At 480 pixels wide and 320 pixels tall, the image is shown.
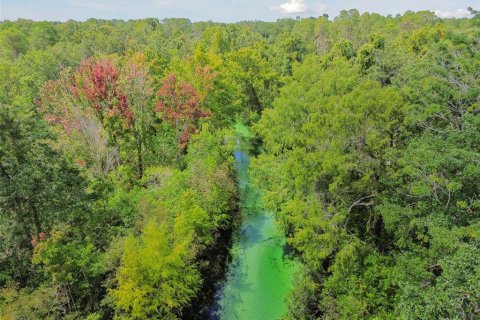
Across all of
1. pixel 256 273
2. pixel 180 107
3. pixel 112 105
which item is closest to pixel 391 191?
pixel 256 273

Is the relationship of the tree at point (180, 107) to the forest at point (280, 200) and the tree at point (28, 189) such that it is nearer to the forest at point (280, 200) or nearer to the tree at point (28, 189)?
the forest at point (280, 200)

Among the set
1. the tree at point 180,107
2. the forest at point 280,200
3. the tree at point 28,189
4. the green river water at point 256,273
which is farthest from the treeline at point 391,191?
the tree at point 28,189

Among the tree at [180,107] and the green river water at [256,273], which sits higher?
the tree at [180,107]

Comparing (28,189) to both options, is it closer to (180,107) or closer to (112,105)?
(112,105)

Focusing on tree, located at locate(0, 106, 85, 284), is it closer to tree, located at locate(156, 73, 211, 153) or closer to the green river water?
the green river water

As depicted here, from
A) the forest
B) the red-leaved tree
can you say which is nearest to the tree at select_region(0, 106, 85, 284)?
the forest

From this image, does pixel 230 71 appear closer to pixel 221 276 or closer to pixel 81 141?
pixel 81 141
